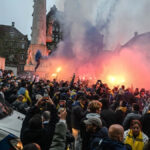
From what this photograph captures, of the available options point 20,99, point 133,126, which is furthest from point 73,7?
point 133,126

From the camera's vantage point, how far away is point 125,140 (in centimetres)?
397

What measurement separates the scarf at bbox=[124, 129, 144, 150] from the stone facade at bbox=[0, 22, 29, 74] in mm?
44572

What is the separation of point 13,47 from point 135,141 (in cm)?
4874

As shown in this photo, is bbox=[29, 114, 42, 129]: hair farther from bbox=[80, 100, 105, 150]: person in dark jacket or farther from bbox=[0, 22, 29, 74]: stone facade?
bbox=[0, 22, 29, 74]: stone facade

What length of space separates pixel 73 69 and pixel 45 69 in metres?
4.69

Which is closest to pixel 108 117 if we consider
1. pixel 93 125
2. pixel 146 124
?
pixel 146 124

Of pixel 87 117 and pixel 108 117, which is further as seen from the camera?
pixel 108 117

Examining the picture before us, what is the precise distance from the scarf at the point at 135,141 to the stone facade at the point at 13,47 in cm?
4457

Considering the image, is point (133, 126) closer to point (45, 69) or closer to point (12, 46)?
point (45, 69)

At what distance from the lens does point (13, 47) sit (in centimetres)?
4994

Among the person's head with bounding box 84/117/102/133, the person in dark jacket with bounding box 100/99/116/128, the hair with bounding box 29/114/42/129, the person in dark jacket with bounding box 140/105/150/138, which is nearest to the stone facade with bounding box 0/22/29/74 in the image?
the person in dark jacket with bounding box 100/99/116/128

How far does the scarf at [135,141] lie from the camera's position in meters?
3.79

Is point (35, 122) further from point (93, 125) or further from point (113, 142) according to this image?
point (113, 142)

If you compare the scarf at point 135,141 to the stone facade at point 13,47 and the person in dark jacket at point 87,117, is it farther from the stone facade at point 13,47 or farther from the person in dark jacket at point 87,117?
the stone facade at point 13,47
